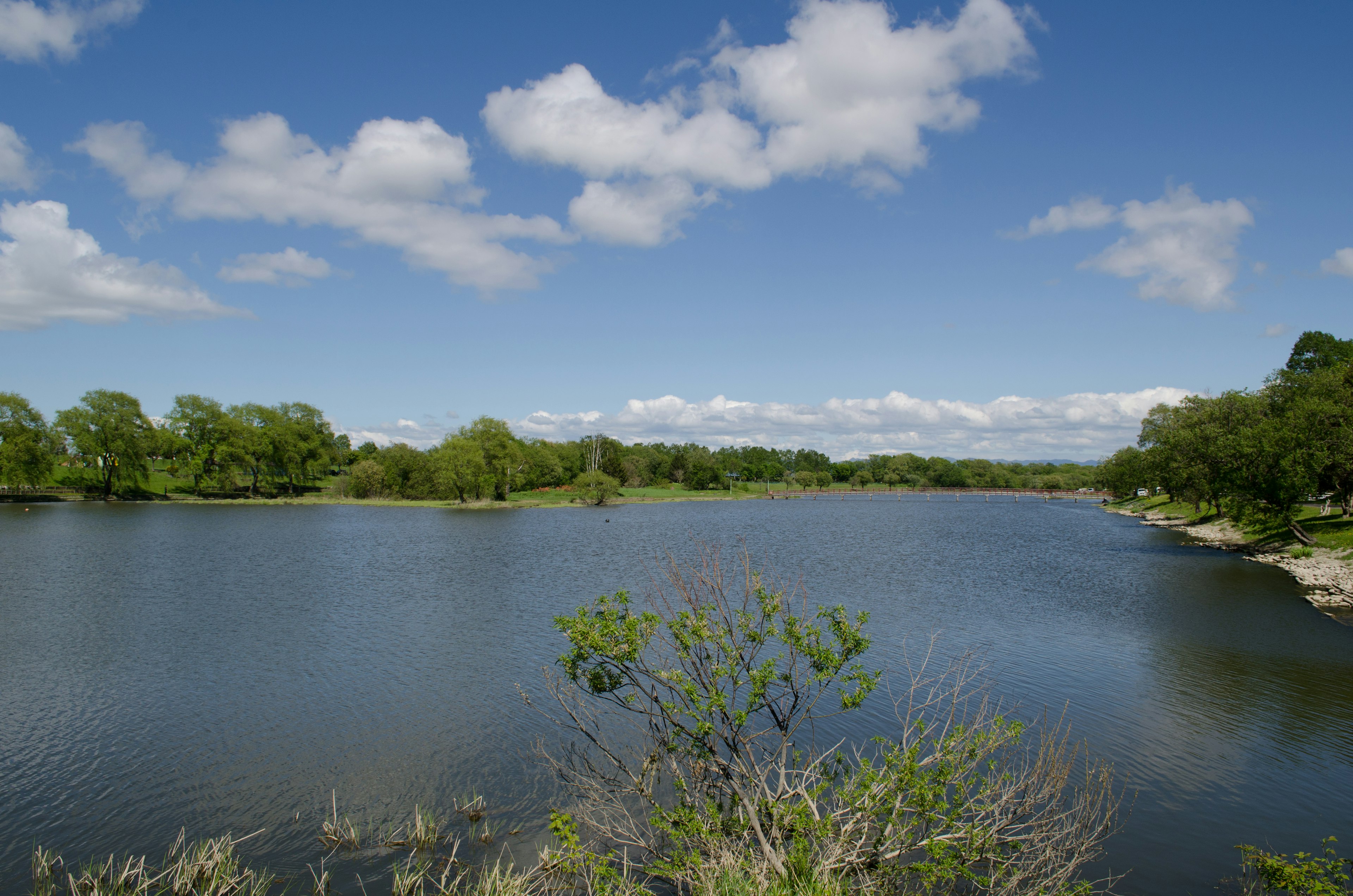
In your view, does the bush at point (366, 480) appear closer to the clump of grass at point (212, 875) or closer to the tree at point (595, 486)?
the tree at point (595, 486)

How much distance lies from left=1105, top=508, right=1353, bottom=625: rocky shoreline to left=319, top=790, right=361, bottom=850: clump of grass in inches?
1273

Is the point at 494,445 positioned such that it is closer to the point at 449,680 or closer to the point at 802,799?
the point at 449,680

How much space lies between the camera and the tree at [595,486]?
108625 mm

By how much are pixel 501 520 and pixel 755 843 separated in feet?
235

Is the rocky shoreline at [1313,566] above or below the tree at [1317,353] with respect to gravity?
below

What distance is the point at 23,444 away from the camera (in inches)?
3137

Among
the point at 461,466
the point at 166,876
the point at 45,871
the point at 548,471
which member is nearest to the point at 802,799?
the point at 166,876

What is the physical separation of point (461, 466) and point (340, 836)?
8790 centimetres

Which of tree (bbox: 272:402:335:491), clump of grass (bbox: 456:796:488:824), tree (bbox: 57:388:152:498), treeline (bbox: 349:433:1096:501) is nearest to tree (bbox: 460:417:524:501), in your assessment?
treeline (bbox: 349:433:1096:501)

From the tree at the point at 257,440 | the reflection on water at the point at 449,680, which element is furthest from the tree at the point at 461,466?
the reflection on water at the point at 449,680

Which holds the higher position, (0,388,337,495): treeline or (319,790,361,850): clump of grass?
(0,388,337,495): treeline

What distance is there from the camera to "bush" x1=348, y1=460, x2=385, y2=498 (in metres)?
103

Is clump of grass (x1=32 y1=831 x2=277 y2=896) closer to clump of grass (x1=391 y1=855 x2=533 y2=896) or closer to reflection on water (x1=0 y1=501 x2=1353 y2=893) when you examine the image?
reflection on water (x1=0 y1=501 x2=1353 y2=893)

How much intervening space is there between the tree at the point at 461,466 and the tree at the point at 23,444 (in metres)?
44.7
